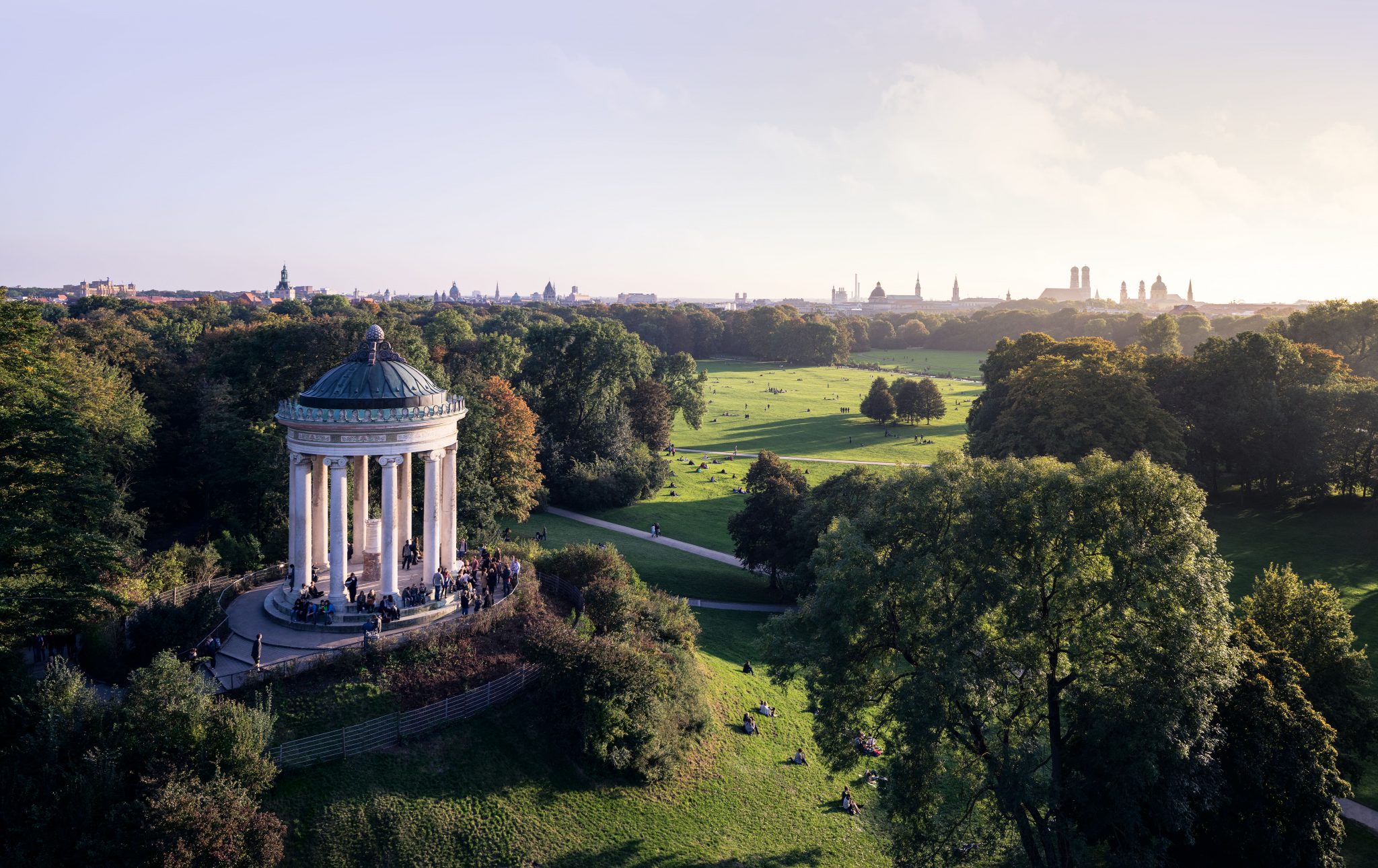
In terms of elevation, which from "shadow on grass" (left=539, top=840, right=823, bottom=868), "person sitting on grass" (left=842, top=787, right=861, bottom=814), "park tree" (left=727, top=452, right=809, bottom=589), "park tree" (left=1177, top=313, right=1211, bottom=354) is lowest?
"person sitting on grass" (left=842, top=787, right=861, bottom=814)

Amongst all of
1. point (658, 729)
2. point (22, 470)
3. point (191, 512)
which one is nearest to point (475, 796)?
point (658, 729)

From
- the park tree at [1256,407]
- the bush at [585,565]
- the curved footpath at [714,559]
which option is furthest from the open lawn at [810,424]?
the bush at [585,565]

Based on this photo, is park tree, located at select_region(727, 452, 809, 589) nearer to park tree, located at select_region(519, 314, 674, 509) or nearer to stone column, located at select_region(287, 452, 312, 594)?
park tree, located at select_region(519, 314, 674, 509)

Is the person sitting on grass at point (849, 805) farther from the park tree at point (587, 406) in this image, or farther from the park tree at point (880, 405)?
the park tree at point (880, 405)

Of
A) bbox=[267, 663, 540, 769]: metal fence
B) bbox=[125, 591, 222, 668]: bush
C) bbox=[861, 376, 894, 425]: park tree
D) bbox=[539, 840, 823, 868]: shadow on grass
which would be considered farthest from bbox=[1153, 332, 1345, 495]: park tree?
bbox=[125, 591, 222, 668]: bush

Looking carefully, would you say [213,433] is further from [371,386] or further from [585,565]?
[585,565]

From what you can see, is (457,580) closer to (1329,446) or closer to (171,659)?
(171,659)
